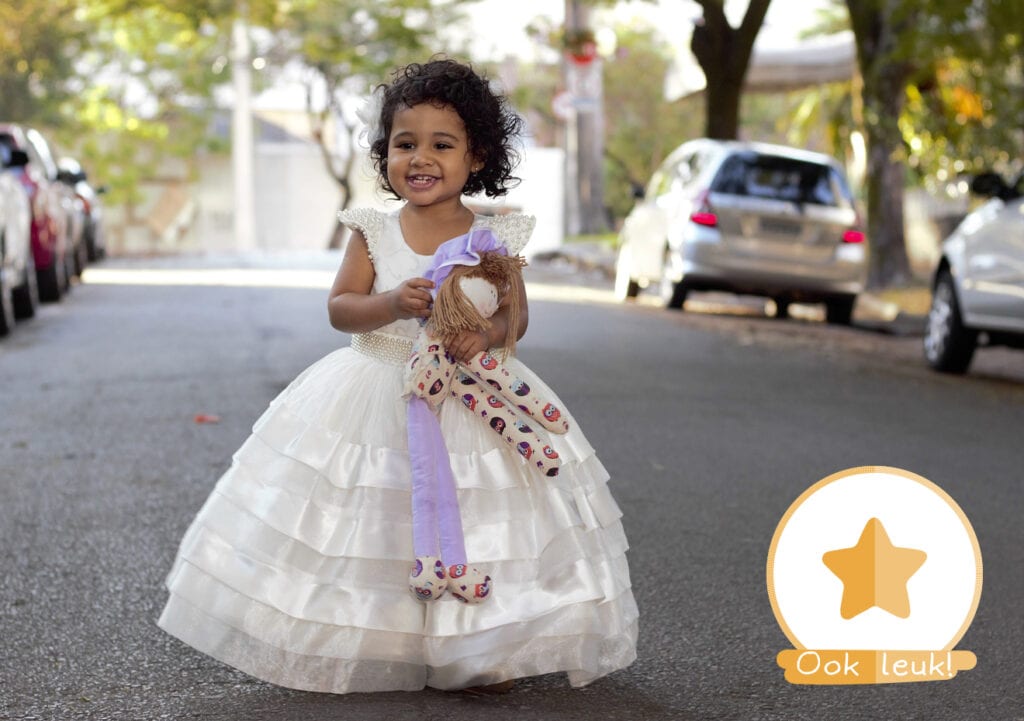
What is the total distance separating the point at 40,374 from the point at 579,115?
78.3 feet

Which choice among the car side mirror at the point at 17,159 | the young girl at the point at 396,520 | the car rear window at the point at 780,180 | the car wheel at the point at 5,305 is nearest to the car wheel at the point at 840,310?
the car rear window at the point at 780,180

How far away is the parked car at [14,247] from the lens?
41.6 feet

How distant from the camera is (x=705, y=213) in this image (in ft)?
52.9

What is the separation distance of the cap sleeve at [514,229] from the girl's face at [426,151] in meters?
0.16

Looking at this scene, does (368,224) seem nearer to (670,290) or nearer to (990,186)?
(990,186)

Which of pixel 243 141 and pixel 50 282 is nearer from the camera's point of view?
pixel 50 282

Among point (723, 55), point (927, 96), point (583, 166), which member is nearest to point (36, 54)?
point (583, 166)

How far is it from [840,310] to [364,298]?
13452 millimetres

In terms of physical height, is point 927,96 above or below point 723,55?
below

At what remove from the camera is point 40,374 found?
1041 cm

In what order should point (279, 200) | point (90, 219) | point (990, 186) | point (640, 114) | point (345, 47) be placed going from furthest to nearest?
point (640, 114) → point (279, 200) → point (345, 47) → point (90, 219) → point (990, 186)

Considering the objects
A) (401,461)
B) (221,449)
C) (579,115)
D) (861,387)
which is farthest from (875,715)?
(579,115)

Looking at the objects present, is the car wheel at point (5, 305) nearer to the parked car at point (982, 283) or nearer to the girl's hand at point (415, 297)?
the parked car at point (982, 283)

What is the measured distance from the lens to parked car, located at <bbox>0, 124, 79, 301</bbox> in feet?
50.0
